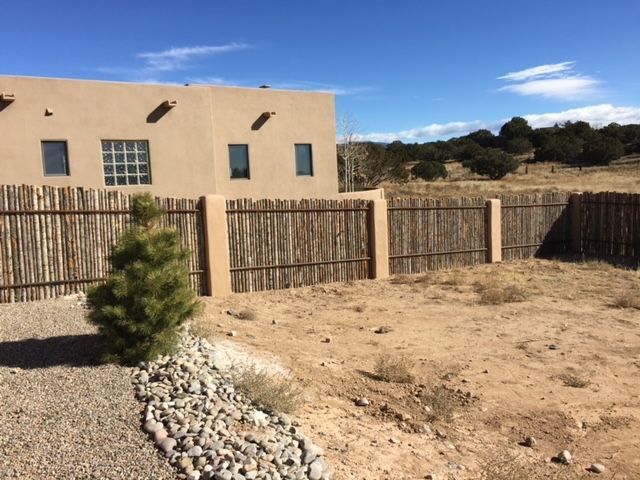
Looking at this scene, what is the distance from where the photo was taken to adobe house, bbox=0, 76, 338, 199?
587 inches

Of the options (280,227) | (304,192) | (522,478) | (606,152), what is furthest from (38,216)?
(606,152)

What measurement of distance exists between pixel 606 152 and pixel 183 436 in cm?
5568

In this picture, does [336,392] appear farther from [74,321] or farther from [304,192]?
[304,192]

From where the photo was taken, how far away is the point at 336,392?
6.68 metres

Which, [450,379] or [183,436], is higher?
[183,436]

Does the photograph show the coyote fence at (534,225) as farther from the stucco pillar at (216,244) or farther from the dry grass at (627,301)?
the stucco pillar at (216,244)

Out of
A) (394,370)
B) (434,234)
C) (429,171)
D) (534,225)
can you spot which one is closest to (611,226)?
(534,225)

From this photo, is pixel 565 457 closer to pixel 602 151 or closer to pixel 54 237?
pixel 54 237

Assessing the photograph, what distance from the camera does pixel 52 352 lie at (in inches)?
262

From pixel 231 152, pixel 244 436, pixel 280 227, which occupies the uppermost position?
pixel 231 152

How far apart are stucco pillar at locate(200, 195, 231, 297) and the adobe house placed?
218 inches

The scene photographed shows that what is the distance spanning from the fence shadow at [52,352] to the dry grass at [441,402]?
11.4 ft

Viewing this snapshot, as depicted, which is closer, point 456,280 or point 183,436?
point 183,436

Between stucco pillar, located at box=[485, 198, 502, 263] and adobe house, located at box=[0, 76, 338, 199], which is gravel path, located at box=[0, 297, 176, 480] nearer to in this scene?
adobe house, located at box=[0, 76, 338, 199]
